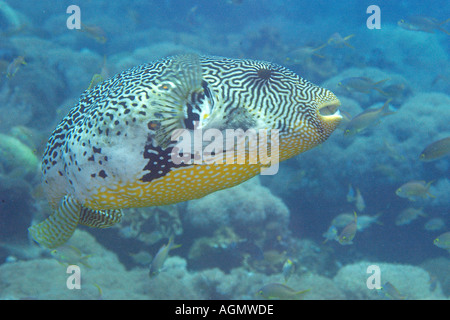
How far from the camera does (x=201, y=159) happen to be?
171cm

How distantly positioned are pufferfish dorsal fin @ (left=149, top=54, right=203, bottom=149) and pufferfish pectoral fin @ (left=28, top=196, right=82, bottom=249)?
2.80ft

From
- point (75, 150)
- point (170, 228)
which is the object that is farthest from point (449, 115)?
point (75, 150)

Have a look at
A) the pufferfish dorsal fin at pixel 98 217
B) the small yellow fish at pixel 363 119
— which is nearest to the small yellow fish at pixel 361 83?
the small yellow fish at pixel 363 119

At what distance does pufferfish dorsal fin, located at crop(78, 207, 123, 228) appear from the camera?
7.04ft

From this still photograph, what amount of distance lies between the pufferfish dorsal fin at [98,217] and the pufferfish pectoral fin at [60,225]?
0.13 m

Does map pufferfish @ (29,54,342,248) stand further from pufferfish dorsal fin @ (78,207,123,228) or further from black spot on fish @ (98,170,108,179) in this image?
pufferfish dorsal fin @ (78,207,123,228)

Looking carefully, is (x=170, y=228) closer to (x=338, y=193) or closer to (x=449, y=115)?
(x=338, y=193)

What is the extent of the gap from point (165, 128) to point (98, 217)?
1.04 m

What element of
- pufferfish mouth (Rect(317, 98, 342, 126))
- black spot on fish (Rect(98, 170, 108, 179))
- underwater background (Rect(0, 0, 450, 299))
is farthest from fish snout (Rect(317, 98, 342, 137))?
underwater background (Rect(0, 0, 450, 299))

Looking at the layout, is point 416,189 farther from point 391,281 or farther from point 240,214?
point 240,214

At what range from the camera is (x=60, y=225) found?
6.59 feet

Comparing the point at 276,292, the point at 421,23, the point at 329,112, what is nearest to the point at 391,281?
the point at 276,292
